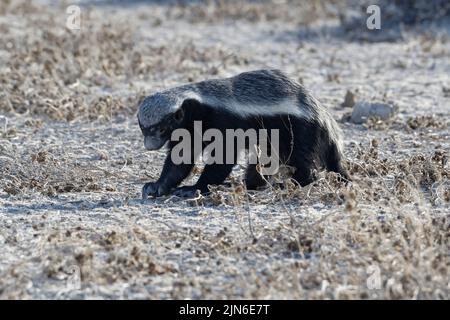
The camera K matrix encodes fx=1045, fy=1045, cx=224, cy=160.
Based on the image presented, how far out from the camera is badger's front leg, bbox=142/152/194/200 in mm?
7125

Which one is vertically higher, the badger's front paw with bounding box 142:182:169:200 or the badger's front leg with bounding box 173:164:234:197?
the badger's front leg with bounding box 173:164:234:197

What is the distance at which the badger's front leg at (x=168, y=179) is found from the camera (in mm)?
7125

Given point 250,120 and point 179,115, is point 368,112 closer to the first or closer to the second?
point 250,120

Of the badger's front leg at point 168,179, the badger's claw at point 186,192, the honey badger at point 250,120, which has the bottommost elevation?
the badger's claw at point 186,192

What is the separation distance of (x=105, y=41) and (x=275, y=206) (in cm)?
640

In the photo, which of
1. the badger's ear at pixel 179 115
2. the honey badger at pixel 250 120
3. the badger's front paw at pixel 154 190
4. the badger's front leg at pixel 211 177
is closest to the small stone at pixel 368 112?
the honey badger at pixel 250 120

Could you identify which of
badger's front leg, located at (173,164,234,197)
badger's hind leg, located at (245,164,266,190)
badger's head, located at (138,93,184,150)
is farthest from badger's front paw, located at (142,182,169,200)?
badger's hind leg, located at (245,164,266,190)

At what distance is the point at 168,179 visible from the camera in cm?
716

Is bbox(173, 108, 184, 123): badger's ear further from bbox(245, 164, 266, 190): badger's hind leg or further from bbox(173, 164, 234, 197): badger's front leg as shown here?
bbox(245, 164, 266, 190): badger's hind leg

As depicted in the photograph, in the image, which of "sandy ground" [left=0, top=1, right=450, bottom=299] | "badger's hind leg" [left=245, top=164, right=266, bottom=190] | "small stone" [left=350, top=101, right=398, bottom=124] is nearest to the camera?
"sandy ground" [left=0, top=1, right=450, bottom=299]

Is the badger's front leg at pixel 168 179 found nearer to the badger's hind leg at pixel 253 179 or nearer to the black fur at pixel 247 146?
the black fur at pixel 247 146

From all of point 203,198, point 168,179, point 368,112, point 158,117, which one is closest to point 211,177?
point 203,198

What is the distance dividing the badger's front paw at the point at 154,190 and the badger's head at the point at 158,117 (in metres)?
0.46
